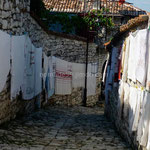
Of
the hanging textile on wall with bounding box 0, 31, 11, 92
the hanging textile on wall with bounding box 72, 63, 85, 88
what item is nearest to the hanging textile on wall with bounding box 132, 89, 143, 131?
the hanging textile on wall with bounding box 0, 31, 11, 92

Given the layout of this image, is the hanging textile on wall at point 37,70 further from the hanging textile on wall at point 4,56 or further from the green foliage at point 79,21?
the green foliage at point 79,21

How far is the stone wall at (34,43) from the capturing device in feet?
21.1

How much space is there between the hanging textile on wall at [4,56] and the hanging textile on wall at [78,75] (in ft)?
27.2

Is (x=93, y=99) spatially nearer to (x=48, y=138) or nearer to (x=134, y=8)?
(x=134, y=8)

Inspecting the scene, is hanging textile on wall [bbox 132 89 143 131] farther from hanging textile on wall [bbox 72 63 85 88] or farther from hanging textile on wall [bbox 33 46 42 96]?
hanging textile on wall [bbox 72 63 85 88]

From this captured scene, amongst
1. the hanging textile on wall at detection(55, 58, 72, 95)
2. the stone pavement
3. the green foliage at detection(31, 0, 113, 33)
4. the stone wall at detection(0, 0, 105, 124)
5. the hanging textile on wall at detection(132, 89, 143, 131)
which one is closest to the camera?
the hanging textile on wall at detection(132, 89, 143, 131)

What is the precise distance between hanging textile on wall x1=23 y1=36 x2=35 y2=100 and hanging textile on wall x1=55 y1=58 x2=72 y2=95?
13.7ft

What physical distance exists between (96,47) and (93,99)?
3093 millimetres

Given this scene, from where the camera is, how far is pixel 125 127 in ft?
22.3

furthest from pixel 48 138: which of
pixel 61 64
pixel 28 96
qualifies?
pixel 61 64

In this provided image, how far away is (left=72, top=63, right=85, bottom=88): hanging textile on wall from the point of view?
14.7 metres

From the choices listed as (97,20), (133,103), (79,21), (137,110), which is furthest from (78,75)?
(137,110)

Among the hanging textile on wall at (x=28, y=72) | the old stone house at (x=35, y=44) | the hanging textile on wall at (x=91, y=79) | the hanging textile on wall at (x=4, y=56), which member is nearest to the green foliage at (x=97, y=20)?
the old stone house at (x=35, y=44)

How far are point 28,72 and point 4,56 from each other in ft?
7.31
